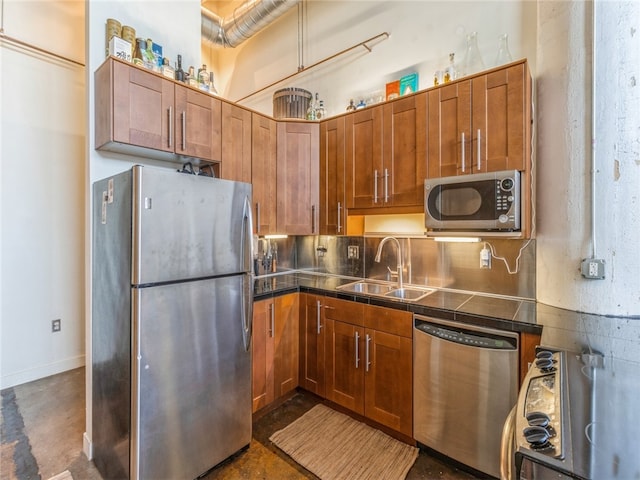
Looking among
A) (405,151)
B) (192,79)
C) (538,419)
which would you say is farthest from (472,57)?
(538,419)

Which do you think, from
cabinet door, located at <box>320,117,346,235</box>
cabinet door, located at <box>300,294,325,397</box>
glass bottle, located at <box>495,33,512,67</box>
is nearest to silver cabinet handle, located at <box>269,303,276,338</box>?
cabinet door, located at <box>300,294,325,397</box>

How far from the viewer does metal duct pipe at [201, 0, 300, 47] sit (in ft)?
10.0

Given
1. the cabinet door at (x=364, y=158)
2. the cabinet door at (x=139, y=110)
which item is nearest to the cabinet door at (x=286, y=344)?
the cabinet door at (x=364, y=158)

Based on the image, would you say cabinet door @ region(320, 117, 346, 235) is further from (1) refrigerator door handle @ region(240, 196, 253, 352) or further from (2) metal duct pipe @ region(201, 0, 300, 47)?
(2) metal duct pipe @ region(201, 0, 300, 47)

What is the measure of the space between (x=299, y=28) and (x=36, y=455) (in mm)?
4347

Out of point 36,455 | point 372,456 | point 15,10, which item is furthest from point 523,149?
point 15,10

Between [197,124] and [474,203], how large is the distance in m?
1.95

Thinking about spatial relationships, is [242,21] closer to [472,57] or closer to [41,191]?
[472,57]

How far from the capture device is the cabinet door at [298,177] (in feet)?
9.26

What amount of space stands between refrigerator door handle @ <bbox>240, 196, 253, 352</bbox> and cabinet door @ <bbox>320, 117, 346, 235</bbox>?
983mm

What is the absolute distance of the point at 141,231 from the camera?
1.48 metres

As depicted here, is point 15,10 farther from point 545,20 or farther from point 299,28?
point 545,20

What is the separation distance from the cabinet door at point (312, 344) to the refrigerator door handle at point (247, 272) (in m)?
0.65

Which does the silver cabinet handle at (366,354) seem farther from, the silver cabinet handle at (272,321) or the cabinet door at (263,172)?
the cabinet door at (263,172)
